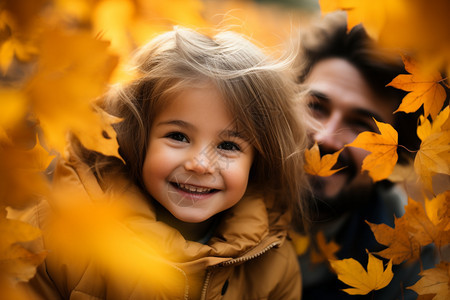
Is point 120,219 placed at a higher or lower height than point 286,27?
lower

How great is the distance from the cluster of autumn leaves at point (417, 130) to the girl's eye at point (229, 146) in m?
0.33

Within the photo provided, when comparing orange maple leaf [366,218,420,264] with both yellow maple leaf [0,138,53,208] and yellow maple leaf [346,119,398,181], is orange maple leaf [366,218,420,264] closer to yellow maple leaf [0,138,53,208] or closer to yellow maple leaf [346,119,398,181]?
yellow maple leaf [346,119,398,181]

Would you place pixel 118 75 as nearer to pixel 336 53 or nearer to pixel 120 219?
pixel 120 219

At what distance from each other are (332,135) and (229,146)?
49cm

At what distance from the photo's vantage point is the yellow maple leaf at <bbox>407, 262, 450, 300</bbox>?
1.18 meters

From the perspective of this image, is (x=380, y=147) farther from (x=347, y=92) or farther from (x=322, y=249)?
(x=322, y=249)

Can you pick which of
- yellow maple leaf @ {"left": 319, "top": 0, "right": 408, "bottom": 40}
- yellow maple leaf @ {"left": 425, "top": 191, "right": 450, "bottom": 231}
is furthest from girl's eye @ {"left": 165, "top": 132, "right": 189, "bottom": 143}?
yellow maple leaf @ {"left": 425, "top": 191, "right": 450, "bottom": 231}

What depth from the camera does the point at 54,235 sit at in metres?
1.11

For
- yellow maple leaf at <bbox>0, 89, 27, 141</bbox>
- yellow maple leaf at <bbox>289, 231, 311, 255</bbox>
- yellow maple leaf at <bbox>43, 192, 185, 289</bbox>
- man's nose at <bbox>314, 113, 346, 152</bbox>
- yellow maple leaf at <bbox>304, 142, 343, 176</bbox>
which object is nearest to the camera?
yellow maple leaf at <bbox>0, 89, 27, 141</bbox>

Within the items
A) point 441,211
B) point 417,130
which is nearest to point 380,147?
point 417,130

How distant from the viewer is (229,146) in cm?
128

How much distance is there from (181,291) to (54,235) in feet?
1.25

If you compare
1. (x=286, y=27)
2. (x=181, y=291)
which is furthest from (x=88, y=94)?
(x=286, y=27)

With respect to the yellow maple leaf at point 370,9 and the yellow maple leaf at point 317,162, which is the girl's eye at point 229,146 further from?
the yellow maple leaf at point 370,9
